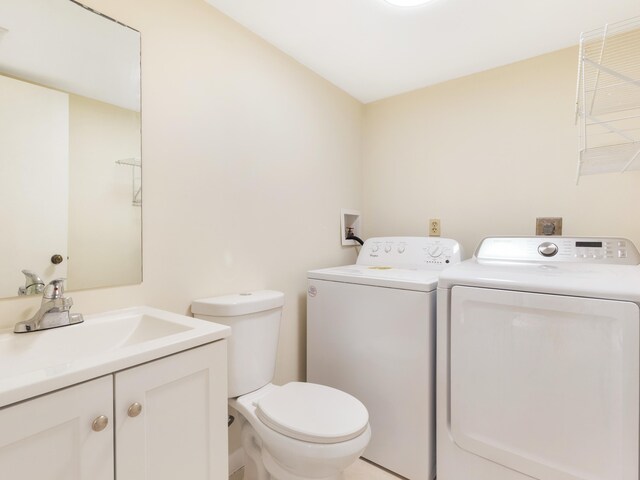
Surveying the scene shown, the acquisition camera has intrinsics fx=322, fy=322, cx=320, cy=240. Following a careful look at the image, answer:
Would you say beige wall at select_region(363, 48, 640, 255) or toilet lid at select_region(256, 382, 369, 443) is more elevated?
beige wall at select_region(363, 48, 640, 255)

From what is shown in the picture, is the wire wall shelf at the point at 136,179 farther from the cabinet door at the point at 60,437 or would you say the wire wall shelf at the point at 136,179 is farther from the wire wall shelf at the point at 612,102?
the wire wall shelf at the point at 612,102

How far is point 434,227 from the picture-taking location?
218 cm

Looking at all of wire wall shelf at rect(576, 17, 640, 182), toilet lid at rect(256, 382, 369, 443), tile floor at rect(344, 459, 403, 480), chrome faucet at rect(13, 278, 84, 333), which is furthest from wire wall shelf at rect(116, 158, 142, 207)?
wire wall shelf at rect(576, 17, 640, 182)

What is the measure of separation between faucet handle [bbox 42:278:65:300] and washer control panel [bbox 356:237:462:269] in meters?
1.60

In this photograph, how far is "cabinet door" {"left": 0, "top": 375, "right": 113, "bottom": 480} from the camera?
591 millimetres

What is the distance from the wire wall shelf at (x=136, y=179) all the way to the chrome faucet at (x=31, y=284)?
370mm

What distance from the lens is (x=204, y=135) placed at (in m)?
1.43

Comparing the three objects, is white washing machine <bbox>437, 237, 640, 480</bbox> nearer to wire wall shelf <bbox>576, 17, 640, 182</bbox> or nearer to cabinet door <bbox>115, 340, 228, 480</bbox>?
wire wall shelf <bbox>576, 17, 640, 182</bbox>

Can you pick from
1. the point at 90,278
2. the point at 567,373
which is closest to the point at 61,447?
the point at 90,278

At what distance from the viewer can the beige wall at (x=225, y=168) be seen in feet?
4.09

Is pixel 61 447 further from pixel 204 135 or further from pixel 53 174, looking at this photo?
pixel 204 135

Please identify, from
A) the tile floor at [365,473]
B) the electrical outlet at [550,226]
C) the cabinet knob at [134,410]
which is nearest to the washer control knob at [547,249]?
the electrical outlet at [550,226]

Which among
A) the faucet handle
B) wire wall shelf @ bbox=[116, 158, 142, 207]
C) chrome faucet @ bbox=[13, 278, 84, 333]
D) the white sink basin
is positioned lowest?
the white sink basin

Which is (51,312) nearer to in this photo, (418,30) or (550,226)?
(418,30)
